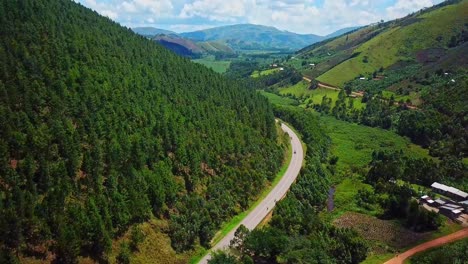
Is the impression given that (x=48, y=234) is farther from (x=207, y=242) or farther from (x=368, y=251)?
(x=368, y=251)

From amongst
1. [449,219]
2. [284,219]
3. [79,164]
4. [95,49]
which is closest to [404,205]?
[449,219]

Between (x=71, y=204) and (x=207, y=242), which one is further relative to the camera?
(x=207, y=242)

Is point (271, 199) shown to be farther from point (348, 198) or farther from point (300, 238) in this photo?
point (300, 238)

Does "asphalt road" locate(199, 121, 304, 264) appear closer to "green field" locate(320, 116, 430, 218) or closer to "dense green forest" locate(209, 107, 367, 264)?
"dense green forest" locate(209, 107, 367, 264)

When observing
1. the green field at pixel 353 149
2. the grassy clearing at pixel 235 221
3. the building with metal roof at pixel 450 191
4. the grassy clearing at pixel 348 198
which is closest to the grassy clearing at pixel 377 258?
the grassy clearing at pixel 348 198

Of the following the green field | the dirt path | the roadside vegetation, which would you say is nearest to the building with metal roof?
the dirt path
